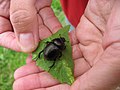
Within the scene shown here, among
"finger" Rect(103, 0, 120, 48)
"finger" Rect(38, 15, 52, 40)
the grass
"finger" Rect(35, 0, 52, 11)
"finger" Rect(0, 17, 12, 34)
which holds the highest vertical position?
"finger" Rect(103, 0, 120, 48)

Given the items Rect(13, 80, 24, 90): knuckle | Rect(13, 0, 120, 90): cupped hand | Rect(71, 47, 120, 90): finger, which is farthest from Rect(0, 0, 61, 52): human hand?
Rect(71, 47, 120, 90): finger

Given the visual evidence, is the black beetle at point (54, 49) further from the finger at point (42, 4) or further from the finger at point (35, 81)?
the finger at point (42, 4)

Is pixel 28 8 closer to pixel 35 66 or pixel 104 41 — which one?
pixel 35 66

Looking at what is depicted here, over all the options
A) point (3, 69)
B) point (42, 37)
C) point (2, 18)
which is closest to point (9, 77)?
point (3, 69)

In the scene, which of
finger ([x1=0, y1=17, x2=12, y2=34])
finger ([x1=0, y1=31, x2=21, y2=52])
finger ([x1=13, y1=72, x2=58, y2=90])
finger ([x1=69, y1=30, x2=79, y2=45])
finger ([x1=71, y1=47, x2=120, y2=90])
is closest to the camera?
finger ([x1=71, y1=47, x2=120, y2=90])

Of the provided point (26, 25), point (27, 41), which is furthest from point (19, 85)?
point (26, 25)

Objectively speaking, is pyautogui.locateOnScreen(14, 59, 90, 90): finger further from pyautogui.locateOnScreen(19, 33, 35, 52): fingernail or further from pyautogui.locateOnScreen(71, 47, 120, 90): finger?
pyautogui.locateOnScreen(71, 47, 120, 90): finger

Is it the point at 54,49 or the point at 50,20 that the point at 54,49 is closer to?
the point at 54,49
